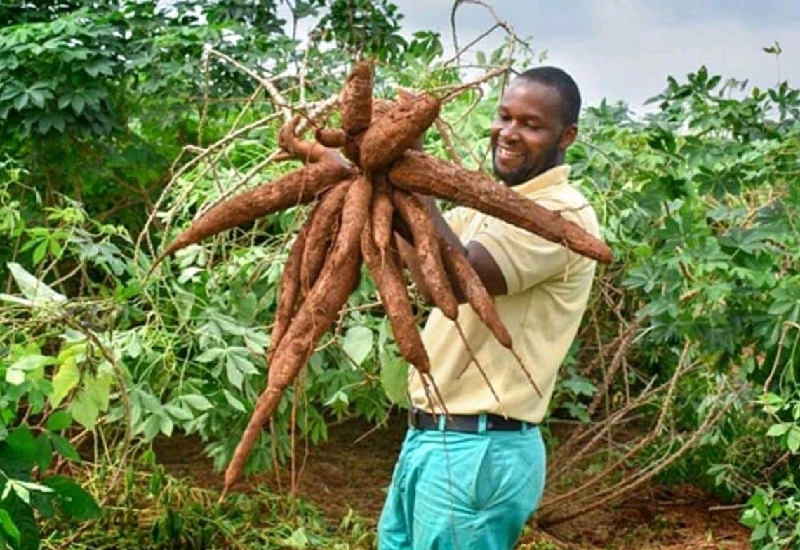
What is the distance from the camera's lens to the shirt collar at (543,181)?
2.68 m

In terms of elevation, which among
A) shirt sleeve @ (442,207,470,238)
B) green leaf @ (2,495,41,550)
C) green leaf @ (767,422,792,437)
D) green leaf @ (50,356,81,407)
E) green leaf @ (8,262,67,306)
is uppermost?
shirt sleeve @ (442,207,470,238)

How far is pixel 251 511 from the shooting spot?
15.0 ft

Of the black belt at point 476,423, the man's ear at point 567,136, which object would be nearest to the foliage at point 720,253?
the man's ear at point 567,136

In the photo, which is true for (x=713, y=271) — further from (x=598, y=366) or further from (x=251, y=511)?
(x=251, y=511)

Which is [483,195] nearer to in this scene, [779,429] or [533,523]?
[779,429]

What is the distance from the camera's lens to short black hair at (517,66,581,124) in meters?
2.69

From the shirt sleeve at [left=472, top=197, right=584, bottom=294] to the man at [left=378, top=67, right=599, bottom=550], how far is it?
54 millimetres

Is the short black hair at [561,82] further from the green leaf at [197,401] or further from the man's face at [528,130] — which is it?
the green leaf at [197,401]

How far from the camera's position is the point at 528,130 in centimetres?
269

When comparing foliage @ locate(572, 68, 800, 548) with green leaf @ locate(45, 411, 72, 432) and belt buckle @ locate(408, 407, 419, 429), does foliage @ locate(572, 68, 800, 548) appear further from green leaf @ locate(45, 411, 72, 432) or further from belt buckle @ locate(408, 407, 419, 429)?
green leaf @ locate(45, 411, 72, 432)

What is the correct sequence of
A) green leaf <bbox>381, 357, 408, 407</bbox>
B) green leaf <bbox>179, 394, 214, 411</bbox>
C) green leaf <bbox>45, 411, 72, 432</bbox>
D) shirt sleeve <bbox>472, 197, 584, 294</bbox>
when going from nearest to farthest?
shirt sleeve <bbox>472, 197, 584, 294</bbox>
green leaf <bbox>381, 357, 408, 407</bbox>
green leaf <bbox>45, 411, 72, 432</bbox>
green leaf <bbox>179, 394, 214, 411</bbox>

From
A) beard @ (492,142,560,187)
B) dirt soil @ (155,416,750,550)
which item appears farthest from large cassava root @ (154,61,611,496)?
dirt soil @ (155,416,750,550)

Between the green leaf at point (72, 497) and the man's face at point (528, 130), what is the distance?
137 centimetres

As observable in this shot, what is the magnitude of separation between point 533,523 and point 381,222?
271 cm
